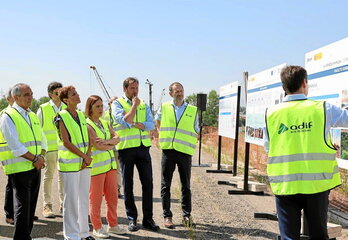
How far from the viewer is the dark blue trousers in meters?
3.12

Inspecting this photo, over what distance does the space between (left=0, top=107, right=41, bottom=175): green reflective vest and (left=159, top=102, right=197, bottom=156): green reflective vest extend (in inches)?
71.9

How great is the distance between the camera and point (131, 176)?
18.7ft

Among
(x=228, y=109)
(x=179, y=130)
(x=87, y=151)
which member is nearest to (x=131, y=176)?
(x=179, y=130)

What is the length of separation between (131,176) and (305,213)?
2.96 metres

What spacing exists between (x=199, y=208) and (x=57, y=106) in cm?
293

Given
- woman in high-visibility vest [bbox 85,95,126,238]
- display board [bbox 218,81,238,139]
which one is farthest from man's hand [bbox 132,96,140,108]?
display board [bbox 218,81,238,139]

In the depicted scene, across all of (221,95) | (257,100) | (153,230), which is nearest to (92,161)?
(153,230)

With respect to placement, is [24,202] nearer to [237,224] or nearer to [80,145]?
[80,145]

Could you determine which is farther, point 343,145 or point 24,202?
point 343,145

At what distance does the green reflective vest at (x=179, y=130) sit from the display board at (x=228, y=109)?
4.43 meters

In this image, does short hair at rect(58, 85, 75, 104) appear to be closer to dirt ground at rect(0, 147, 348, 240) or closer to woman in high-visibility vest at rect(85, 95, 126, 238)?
woman in high-visibility vest at rect(85, 95, 126, 238)

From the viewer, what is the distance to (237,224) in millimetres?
6121

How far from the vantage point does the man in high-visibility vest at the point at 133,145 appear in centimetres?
562

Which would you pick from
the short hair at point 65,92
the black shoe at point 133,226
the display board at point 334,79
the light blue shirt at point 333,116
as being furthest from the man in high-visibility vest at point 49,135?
the light blue shirt at point 333,116
